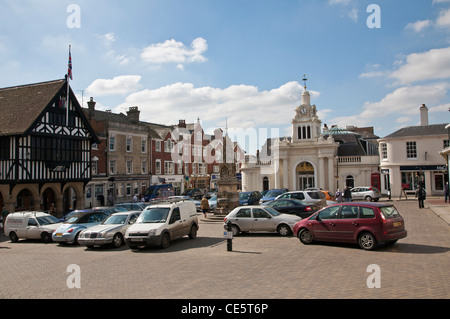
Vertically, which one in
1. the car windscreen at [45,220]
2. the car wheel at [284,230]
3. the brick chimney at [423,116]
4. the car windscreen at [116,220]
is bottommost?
the car wheel at [284,230]

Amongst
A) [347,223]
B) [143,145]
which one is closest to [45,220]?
[347,223]

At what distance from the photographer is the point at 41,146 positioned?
2817 centimetres

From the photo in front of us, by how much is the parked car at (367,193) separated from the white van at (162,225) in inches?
856

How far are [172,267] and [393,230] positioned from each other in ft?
23.2

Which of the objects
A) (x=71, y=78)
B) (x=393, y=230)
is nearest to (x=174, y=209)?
(x=393, y=230)

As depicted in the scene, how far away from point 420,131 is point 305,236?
30.9m

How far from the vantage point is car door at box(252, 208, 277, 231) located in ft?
54.2

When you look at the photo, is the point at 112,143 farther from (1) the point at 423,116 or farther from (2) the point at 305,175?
(1) the point at 423,116

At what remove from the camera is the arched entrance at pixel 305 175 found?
46938mm

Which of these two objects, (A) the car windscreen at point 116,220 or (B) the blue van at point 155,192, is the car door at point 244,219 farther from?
(B) the blue van at point 155,192

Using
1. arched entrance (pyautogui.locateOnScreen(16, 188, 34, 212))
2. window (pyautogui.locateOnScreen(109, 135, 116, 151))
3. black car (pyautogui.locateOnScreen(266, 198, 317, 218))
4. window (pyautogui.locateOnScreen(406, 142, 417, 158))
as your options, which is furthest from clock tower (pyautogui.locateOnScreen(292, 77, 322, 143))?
arched entrance (pyautogui.locateOnScreen(16, 188, 34, 212))

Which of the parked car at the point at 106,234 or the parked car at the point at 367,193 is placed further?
the parked car at the point at 367,193

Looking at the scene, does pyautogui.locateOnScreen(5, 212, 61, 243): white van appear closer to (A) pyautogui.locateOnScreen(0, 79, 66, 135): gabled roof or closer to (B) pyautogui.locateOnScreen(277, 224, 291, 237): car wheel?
(A) pyautogui.locateOnScreen(0, 79, 66, 135): gabled roof

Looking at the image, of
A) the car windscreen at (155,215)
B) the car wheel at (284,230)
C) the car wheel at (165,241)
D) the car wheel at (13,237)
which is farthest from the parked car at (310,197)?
the car wheel at (13,237)
